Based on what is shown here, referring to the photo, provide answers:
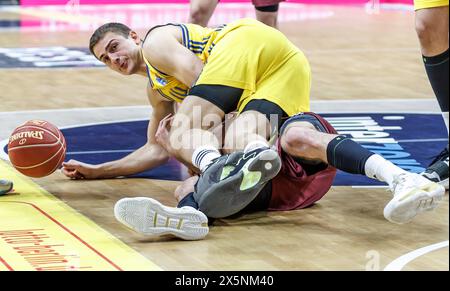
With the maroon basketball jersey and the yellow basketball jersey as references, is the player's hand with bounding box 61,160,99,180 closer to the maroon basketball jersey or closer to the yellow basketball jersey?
the yellow basketball jersey

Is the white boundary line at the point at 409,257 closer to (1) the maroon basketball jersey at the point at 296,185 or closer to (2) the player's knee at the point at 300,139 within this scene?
(2) the player's knee at the point at 300,139

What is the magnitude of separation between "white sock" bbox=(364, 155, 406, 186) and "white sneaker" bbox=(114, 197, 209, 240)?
0.76 meters

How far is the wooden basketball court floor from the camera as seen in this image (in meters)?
4.47

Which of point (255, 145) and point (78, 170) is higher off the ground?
point (255, 145)

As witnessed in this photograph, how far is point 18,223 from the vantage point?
498 cm

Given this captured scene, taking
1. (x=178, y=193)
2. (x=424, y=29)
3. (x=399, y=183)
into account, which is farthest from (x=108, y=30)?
(x=399, y=183)

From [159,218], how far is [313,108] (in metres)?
3.93

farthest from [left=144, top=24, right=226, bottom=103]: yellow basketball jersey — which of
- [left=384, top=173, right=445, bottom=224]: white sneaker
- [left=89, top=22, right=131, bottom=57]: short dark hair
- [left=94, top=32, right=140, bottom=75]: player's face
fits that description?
[left=384, top=173, right=445, bottom=224]: white sneaker

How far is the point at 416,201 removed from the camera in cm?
428

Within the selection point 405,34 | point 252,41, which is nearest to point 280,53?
point 252,41

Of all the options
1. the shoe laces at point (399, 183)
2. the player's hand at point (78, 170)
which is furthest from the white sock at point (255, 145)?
the player's hand at point (78, 170)

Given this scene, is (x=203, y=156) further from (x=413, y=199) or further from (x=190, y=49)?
(x=413, y=199)

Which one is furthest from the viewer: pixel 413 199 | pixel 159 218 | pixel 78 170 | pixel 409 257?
pixel 78 170

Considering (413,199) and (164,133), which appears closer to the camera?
(413,199)
